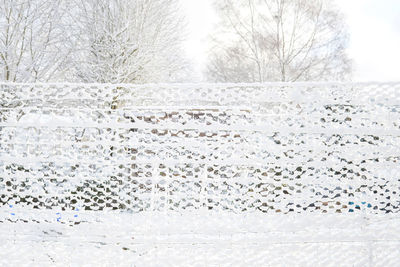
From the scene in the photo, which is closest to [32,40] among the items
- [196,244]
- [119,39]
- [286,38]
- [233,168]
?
[119,39]

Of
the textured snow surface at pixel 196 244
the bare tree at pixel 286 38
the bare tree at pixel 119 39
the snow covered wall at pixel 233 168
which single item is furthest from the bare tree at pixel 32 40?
the bare tree at pixel 286 38

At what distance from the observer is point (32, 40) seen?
5.23 metres

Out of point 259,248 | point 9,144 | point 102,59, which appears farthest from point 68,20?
point 259,248

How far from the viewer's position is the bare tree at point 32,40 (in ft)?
16.4

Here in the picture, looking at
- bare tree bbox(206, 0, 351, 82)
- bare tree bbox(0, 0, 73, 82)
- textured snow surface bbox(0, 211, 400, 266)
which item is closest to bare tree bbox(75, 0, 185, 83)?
bare tree bbox(0, 0, 73, 82)

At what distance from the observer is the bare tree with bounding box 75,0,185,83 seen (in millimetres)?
6242

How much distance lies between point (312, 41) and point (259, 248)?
21.7 ft

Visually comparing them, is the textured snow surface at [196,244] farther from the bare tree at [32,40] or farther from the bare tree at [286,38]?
the bare tree at [286,38]

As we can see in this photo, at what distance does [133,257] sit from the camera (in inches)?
118

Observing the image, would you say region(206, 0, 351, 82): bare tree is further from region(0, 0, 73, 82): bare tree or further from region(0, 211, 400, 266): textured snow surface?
region(0, 211, 400, 266): textured snow surface

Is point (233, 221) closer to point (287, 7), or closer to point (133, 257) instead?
point (133, 257)

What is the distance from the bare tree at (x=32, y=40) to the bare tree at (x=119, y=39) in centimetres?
51

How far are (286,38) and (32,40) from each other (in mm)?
5738

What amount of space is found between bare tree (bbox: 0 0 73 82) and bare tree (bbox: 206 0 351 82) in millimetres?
4427
